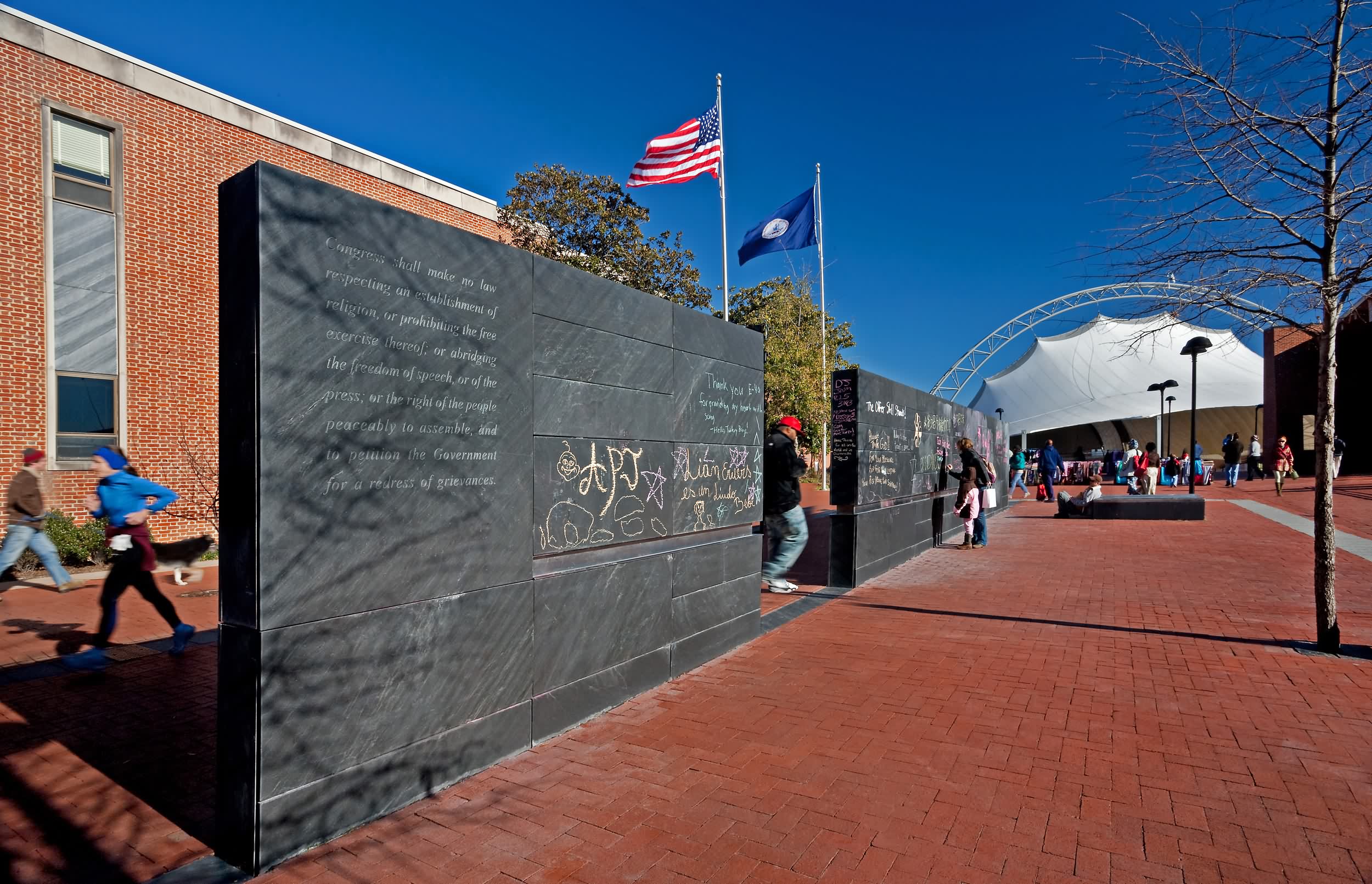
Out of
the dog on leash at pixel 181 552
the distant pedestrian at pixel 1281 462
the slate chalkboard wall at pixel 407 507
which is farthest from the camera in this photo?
the distant pedestrian at pixel 1281 462

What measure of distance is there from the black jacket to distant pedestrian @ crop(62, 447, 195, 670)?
5760mm

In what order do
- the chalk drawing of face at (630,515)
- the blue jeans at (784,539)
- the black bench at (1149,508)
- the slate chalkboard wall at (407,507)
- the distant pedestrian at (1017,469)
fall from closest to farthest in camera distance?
the slate chalkboard wall at (407,507)
the chalk drawing of face at (630,515)
the blue jeans at (784,539)
the black bench at (1149,508)
the distant pedestrian at (1017,469)

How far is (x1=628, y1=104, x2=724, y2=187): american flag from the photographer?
586 inches

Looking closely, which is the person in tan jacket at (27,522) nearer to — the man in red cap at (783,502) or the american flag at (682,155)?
the man in red cap at (783,502)

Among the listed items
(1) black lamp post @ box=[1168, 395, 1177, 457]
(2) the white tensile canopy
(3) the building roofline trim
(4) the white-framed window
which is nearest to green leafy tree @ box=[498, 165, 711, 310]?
(3) the building roofline trim

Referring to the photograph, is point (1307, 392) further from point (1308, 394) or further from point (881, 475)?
point (881, 475)

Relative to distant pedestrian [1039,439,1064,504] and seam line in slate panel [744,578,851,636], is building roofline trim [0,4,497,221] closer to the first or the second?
seam line in slate panel [744,578,851,636]

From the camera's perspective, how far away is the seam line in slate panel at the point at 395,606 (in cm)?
299

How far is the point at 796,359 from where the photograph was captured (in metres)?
29.9

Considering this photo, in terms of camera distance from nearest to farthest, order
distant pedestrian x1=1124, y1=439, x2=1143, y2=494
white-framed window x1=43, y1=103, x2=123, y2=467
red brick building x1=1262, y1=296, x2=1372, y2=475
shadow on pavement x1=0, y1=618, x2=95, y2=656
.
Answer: shadow on pavement x1=0, y1=618, x2=95, y2=656 → white-framed window x1=43, y1=103, x2=123, y2=467 → distant pedestrian x1=1124, y1=439, x2=1143, y2=494 → red brick building x1=1262, y1=296, x2=1372, y2=475

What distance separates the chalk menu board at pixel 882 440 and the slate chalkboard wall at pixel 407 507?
4.44 metres

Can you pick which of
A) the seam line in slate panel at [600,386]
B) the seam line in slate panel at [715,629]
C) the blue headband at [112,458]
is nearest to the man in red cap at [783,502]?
the seam line in slate panel at [715,629]

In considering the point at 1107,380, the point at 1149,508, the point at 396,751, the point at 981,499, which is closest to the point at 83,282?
the point at 396,751

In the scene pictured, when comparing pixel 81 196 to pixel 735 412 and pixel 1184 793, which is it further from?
pixel 1184 793
